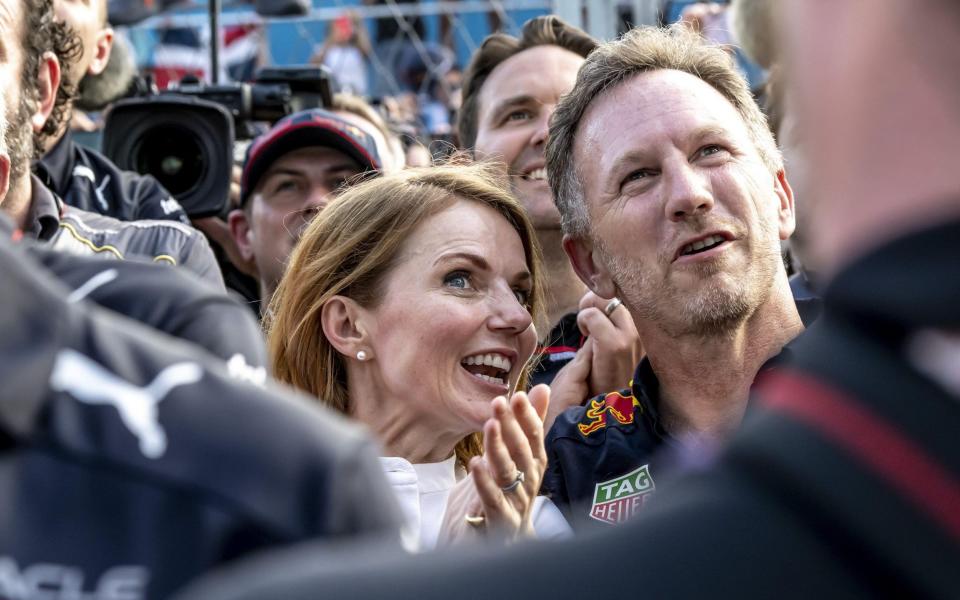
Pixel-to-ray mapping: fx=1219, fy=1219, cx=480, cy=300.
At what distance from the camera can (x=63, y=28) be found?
8.06ft

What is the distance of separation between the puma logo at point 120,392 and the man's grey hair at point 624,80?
1.91 meters

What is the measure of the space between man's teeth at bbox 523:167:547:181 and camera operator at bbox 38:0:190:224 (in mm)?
909

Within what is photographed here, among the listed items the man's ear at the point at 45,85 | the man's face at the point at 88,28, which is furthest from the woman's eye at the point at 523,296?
the man's face at the point at 88,28

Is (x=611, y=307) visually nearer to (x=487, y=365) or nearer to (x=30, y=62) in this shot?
(x=487, y=365)

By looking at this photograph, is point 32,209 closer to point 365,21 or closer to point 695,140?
point 695,140

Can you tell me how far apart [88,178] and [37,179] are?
45 cm

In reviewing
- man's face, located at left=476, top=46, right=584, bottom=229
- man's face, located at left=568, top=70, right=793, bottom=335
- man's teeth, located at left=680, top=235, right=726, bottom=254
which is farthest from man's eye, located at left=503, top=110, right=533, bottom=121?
man's teeth, located at left=680, top=235, right=726, bottom=254

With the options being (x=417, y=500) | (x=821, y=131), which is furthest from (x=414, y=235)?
(x=821, y=131)

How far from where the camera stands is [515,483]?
5.83ft

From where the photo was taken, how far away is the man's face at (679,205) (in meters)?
2.29

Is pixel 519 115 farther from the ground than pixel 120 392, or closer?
closer

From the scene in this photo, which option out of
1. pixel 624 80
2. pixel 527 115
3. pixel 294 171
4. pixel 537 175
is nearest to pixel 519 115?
pixel 527 115

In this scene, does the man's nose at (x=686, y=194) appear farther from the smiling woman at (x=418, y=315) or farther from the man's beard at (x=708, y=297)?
the smiling woman at (x=418, y=315)

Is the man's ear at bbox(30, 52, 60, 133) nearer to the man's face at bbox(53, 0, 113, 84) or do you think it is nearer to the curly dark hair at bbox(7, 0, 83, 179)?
the curly dark hair at bbox(7, 0, 83, 179)
